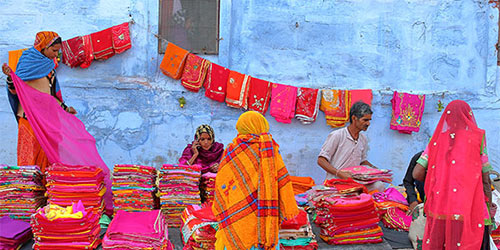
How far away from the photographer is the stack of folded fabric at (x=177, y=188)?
14.8ft

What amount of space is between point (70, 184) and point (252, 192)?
1.86 meters

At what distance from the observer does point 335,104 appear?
615 centimetres

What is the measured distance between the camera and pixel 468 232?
3.30 metres

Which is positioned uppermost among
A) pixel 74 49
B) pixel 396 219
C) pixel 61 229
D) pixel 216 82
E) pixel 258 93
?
pixel 74 49

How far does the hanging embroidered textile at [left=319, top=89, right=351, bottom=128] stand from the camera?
614 cm

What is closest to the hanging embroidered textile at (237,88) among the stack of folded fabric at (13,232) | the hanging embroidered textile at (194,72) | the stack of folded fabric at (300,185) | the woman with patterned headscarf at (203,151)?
the hanging embroidered textile at (194,72)

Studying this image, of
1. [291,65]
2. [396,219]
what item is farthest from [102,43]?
[396,219]

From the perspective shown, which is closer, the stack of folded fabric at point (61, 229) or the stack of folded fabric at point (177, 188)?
the stack of folded fabric at point (61, 229)

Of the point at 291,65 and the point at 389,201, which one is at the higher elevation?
the point at 291,65

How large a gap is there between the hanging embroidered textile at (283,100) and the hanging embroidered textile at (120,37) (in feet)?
6.32

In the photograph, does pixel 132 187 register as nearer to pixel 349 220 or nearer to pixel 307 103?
pixel 349 220

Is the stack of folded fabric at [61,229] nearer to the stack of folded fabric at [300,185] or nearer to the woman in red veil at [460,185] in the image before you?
the stack of folded fabric at [300,185]

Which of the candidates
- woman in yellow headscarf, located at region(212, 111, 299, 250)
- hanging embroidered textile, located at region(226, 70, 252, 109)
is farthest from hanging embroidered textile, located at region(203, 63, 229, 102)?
woman in yellow headscarf, located at region(212, 111, 299, 250)

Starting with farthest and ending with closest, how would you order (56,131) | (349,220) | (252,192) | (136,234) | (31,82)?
(31,82) → (56,131) → (349,220) → (136,234) → (252,192)
